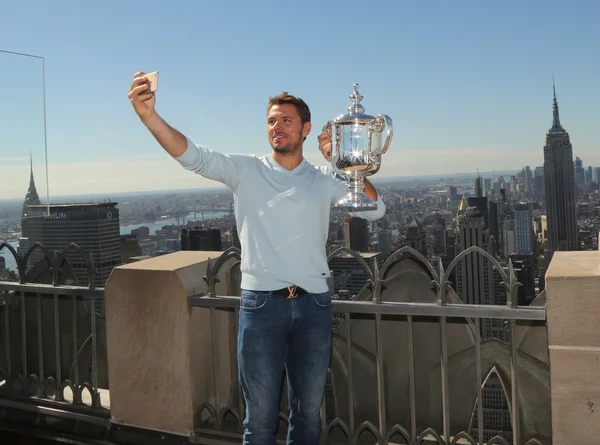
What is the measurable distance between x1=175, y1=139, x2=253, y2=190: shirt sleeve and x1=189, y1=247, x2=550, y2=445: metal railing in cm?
71

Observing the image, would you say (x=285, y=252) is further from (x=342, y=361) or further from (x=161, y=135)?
(x=342, y=361)

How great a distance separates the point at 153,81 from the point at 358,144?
0.79m

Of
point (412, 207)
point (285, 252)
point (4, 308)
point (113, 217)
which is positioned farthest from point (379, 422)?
point (113, 217)

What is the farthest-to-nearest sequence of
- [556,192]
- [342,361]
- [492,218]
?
[556,192]
[492,218]
[342,361]

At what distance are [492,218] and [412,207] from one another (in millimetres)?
16810

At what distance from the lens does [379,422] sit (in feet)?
8.62

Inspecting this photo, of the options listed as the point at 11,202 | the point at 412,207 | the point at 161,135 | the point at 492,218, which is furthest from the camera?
the point at 492,218

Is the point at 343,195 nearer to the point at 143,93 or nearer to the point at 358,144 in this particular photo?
the point at 358,144

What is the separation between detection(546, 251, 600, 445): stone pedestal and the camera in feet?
7.01

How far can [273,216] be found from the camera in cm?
198

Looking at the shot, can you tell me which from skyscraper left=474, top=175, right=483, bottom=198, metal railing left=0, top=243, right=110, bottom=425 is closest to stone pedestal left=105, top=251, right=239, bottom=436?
metal railing left=0, top=243, right=110, bottom=425

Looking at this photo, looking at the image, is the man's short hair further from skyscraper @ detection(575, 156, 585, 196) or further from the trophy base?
skyscraper @ detection(575, 156, 585, 196)

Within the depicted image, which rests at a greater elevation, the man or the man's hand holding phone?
the man's hand holding phone

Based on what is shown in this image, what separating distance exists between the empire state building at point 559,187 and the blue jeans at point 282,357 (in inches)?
1499
